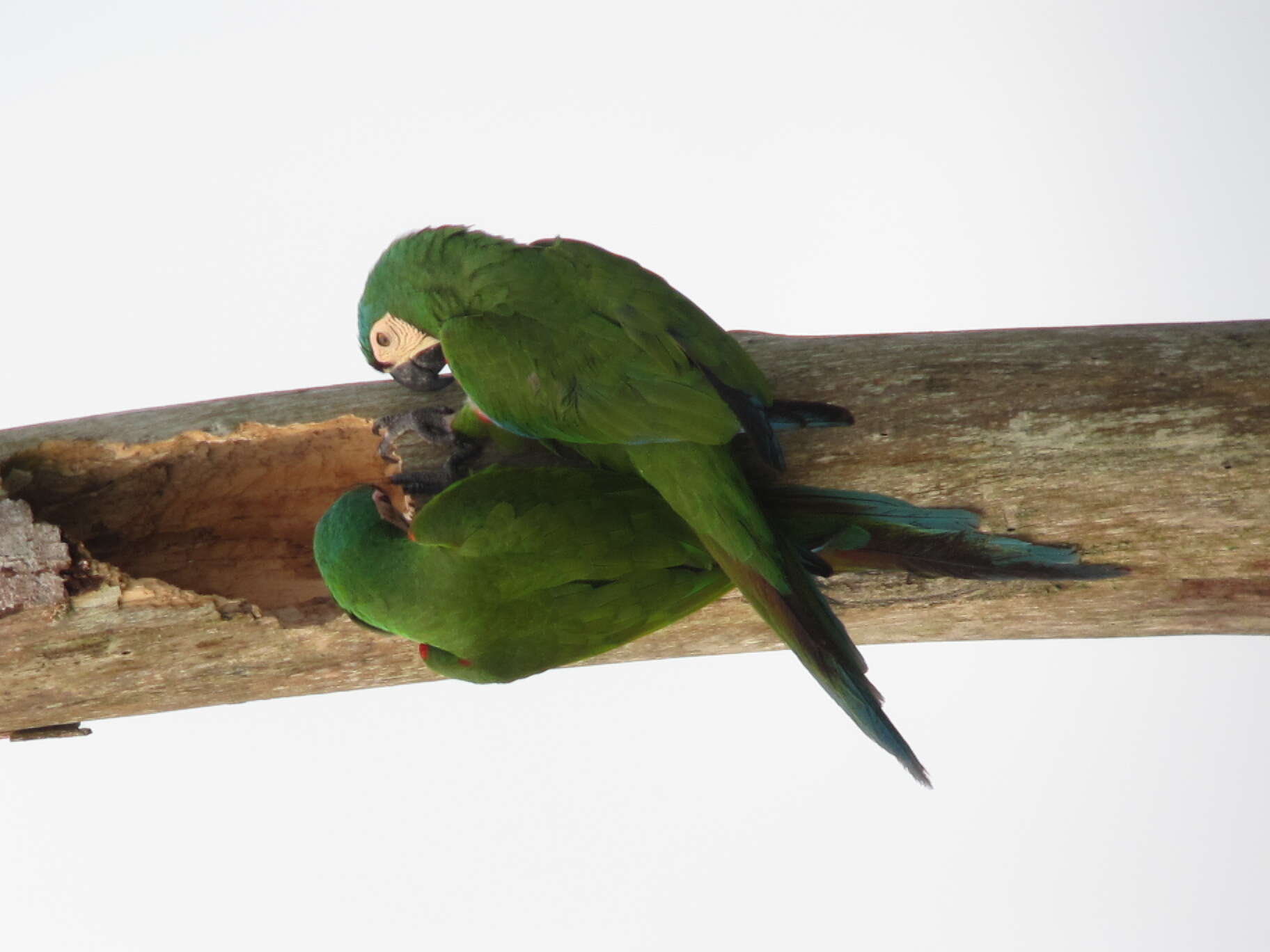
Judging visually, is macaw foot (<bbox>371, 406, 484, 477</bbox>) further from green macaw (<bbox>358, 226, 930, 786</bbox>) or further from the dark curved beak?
Result: green macaw (<bbox>358, 226, 930, 786</bbox>)

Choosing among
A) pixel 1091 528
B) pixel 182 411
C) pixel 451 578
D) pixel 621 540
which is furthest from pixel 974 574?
pixel 182 411

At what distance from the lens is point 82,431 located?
2.48 metres

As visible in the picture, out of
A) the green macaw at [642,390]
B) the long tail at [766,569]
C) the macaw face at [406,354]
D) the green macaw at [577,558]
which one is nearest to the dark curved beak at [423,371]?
the macaw face at [406,354]

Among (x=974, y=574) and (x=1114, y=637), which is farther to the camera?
(x=1114, y=637)

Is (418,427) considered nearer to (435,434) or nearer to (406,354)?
(435,434)

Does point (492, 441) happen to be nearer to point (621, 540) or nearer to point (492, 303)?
point (492, 303)

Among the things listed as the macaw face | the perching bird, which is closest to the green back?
the perching bird

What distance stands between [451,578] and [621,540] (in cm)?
34

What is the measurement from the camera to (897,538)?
2.09m

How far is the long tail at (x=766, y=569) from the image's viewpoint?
1848 mm

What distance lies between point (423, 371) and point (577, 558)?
0.68 m

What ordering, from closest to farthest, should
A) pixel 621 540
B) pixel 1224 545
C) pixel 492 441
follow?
1. pixel 621 540
2. pixel 1224 545
3. pixel 492 441

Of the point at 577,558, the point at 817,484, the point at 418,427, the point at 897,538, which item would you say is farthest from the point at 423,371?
the point at 897,538

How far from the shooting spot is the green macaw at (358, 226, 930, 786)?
1885 mm
